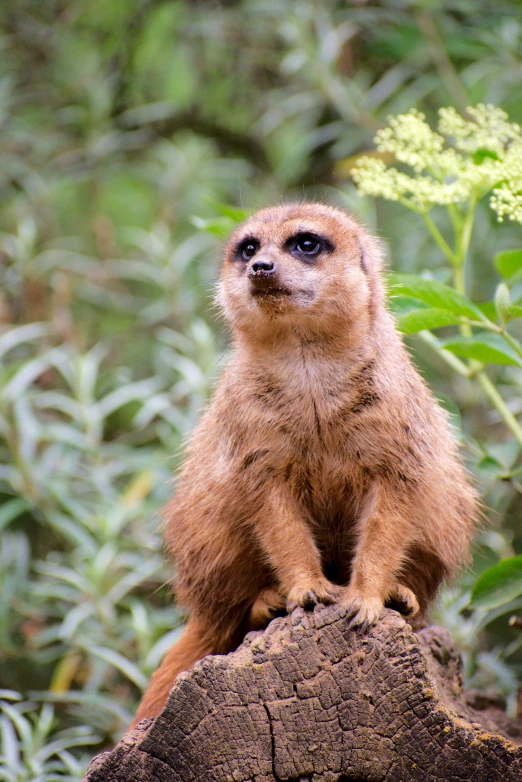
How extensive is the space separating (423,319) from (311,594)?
0.85m

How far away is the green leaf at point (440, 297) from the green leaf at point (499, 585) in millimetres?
692

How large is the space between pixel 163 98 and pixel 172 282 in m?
2.13

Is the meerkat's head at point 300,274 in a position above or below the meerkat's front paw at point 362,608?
above

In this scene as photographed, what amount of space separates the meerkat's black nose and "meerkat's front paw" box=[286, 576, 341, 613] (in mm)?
822

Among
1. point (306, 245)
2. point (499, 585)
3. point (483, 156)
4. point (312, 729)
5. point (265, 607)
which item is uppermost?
point (483, 156)

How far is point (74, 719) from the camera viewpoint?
12.8 feet

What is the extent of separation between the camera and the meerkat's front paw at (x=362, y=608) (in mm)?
1923

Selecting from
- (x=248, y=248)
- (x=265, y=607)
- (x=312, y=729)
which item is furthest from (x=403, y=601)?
(x=248, y=248)

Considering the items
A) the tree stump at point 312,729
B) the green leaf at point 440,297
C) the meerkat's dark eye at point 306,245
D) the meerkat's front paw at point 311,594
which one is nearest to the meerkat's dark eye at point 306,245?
the meerkat's dark eye at point 306,245

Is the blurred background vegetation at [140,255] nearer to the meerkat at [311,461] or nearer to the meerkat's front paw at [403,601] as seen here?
the meerkat at [311,461]

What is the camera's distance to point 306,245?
7.76 ft

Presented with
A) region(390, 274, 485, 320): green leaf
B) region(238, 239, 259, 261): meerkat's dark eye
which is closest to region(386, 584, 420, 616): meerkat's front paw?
region(390, 274, 485, 320): green leaf

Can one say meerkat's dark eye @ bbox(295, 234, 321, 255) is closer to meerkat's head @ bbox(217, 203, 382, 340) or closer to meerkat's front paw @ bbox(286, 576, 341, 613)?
meerkat's head @ bbox(217, 203, 382, 340)

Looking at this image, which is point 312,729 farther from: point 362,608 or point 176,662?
point 176,662
